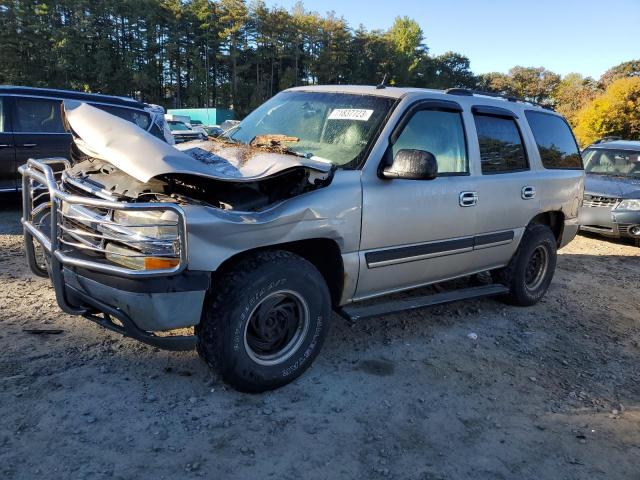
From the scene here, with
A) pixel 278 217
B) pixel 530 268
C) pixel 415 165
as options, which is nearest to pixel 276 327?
pixel 278 217

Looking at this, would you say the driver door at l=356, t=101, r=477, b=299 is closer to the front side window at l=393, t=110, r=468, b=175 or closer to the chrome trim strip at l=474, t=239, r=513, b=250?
the front side window at l=393, t=110, r=468, b=175

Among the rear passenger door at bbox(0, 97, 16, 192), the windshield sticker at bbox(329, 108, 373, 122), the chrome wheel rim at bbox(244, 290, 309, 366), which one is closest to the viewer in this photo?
the chrome wheel rim at bbox(244, 290, 309, 366)

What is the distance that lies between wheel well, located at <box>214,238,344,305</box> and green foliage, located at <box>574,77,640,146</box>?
20300 mm

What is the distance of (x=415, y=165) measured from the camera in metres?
3.28

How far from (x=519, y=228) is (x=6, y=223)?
6.85m

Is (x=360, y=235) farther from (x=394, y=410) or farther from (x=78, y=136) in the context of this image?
(x=78, y=136)

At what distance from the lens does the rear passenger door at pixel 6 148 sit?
7484 millimetres

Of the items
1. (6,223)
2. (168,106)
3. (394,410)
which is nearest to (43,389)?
(394,410)

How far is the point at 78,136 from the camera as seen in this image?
352 centimetres

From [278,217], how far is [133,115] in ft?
22.5

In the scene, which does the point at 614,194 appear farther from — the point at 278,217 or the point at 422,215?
Result: the point at 278,217

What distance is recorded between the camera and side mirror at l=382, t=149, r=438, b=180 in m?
→ 3.27

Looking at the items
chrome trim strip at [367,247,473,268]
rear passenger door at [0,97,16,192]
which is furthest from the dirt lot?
rear passenger door at [0,97,16,192]

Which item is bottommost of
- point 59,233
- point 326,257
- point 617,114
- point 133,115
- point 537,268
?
point 537,268
